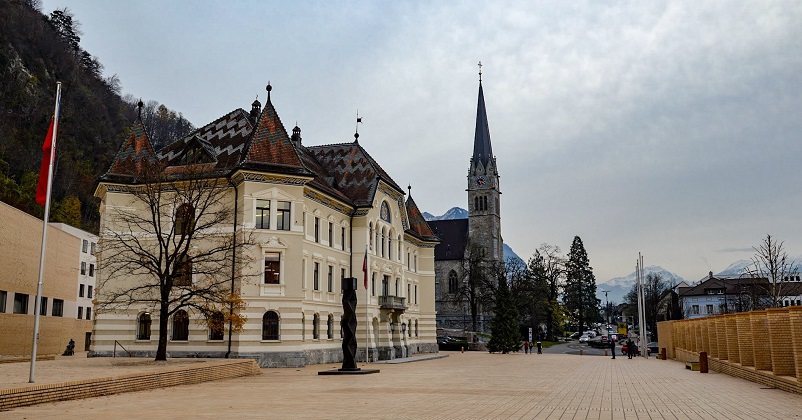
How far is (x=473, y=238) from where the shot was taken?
375 ft

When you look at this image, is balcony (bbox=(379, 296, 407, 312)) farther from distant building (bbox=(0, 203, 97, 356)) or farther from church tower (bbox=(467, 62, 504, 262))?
church tower (bbox=(467, 62, 504, 262))

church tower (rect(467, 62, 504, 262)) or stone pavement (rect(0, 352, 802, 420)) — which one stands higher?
church tower (rect(467, 62, 504, 262))

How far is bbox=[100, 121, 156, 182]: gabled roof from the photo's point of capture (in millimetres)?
40312

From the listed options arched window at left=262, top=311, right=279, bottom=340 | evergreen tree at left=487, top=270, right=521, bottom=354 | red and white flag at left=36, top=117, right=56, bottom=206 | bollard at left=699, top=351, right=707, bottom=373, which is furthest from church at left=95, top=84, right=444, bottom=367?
evergreen tree at left=487, top=270, right=521, bottom=354

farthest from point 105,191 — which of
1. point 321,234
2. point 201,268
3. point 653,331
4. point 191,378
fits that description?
point 653,331

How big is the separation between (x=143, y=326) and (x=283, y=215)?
10.5 metres

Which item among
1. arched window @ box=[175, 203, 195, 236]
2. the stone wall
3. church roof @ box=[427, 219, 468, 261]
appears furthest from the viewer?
church roof @ box=[427, 219, 468, 261]

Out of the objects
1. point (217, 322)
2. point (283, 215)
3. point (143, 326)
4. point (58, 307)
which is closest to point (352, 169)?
point (283, 215)

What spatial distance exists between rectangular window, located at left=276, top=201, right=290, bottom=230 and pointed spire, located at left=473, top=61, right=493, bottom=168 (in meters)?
82.9

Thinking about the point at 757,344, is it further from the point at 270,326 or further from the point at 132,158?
the point at 132,158

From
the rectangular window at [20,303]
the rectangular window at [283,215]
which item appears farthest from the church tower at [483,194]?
the rectangular window at [283,215]

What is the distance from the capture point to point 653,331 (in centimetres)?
9400

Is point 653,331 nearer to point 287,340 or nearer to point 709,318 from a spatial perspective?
point 709,318

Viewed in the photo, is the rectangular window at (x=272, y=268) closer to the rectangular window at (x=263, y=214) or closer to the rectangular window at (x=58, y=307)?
the rectangular window at (x=263, y=214)
